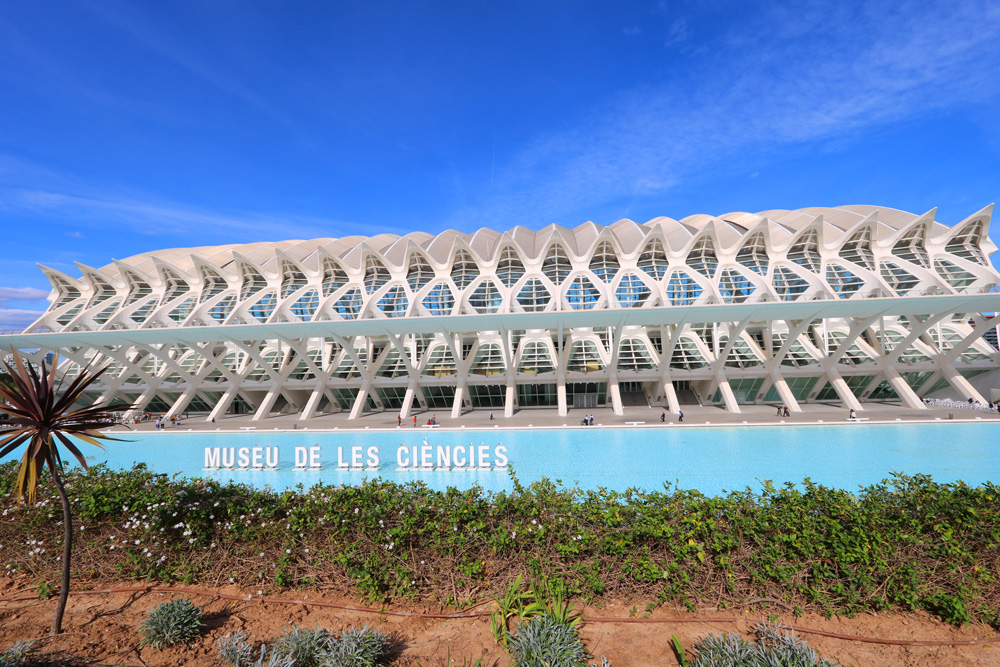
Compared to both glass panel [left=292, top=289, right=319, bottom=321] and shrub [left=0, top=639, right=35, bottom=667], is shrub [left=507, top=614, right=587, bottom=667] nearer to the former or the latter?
shrub [left=0, top=639, right=35, bottom=667]

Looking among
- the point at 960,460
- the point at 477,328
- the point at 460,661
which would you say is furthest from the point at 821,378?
the point at 460,661

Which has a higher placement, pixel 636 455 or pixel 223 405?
pixel 223 405

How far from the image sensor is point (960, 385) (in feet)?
89.6

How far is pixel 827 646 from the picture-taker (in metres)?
4.46

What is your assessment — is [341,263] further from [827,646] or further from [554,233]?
[827,646]

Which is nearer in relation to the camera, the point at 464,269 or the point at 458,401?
the point at 458,401

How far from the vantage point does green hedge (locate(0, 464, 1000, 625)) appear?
493 cm

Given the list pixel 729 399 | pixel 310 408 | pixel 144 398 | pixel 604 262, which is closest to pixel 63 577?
pixel 310 408

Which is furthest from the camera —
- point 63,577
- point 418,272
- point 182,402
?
point 418,272

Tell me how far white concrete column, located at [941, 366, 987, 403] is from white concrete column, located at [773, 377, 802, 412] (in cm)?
982

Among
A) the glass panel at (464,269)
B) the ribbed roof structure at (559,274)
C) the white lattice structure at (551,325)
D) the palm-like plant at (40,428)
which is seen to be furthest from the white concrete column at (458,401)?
the palm-like plant at (40,428)

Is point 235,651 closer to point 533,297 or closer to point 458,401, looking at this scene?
point 458,401

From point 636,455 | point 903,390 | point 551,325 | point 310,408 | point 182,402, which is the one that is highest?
point 551,325

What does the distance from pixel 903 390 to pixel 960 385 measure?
3554mm
